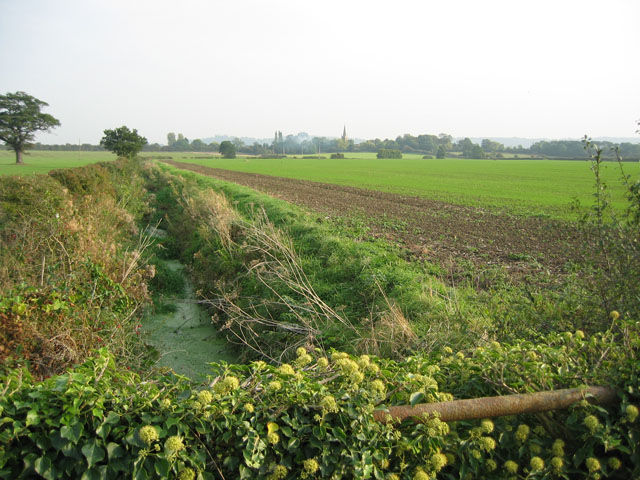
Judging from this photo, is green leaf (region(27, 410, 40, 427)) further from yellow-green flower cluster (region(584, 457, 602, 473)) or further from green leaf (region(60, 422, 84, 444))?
yellow-green flower cluster (region(584, 457, 602, 473))

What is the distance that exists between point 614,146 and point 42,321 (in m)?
6.71

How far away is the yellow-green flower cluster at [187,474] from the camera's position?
211 centimetres

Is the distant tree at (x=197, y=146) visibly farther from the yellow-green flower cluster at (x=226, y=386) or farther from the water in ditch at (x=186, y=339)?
the yellow-green flower cluster at (x=226, y=386)

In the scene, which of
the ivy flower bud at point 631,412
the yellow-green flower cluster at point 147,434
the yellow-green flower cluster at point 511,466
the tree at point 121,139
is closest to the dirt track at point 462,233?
the ivy flower bud at point 631,412

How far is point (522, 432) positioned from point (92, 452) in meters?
2.33

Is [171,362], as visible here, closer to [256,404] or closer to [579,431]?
[256,404]

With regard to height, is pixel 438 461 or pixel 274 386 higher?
pixel 274 386

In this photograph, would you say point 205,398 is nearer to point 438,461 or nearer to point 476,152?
point 438,461

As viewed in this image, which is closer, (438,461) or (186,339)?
(438,461)

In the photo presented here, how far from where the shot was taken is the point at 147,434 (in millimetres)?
2018

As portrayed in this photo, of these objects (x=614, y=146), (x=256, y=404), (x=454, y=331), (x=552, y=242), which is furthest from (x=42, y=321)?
(x=552, y=242)

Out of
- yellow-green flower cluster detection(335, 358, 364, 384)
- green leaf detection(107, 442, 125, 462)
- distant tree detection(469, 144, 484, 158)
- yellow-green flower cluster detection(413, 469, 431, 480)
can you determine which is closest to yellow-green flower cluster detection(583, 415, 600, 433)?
yellow-green flower cluster detection(413, 469, 431, 480)

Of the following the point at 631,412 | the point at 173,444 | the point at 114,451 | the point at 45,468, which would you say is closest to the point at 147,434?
the point at 173,444

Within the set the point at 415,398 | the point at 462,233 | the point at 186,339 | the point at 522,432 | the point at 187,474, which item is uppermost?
the point at 415,398
